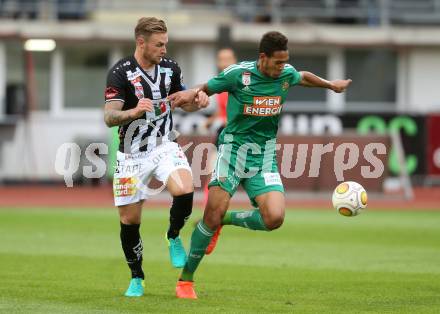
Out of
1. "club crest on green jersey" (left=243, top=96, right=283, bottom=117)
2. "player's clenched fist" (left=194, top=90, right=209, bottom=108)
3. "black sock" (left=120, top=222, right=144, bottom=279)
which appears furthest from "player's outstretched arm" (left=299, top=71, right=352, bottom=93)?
"black sock" (left=120, top=222, right=144, bottom=279)

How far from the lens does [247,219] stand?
9.20m

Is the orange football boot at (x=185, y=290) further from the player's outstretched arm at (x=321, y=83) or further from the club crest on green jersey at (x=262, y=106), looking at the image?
the player's outstretched arm at (x=321, y=83)

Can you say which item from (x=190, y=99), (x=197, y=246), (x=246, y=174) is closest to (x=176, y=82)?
(x=190, y=99)

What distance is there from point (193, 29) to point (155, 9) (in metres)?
1.75

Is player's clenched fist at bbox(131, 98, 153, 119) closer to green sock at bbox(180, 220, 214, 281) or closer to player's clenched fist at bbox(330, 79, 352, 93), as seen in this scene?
green sock at bbox(180, 220, 214, 281)

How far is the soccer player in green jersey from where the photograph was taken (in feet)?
29.3

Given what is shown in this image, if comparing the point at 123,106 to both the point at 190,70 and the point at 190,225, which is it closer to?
the point at 190,225

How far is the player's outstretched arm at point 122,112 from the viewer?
8.44 m

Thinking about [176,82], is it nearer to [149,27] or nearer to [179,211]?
[149,27]

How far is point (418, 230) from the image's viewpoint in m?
16.2

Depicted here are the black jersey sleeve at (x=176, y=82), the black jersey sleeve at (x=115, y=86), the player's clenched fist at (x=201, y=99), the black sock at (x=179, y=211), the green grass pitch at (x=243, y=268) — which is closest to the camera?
the green grass pitch at (x=243, y=268)

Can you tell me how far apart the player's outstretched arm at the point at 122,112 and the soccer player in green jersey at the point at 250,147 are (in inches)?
20.7

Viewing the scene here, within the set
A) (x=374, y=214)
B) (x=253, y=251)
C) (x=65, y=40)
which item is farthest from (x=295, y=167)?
(x=65, y=40)

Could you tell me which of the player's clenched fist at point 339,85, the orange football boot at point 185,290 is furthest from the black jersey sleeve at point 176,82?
the orange football boot at point 185,290
